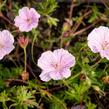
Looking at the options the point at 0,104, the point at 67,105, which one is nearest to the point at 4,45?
the point at 0,104

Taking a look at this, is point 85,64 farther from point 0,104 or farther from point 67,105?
point 0,104

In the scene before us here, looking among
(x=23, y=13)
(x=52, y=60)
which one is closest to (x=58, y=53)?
(x=52, y=60)

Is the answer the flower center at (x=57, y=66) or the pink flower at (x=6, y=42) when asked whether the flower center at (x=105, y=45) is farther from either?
the pink flower at (x=6, y=42)

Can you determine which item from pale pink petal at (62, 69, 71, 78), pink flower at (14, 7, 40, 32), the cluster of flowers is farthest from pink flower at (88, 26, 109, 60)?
pink flower at (14, 7, 40, 32)

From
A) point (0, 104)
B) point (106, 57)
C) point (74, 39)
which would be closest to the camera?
point (106, 57)

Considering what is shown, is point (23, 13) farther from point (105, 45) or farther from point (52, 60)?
point (105, 45)

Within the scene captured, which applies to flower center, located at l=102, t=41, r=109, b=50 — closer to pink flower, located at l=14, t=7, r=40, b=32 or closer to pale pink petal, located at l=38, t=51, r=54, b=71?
pale pink petal, located at l=38, t=51, r=54, b=71

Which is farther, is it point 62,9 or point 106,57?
point 62,9

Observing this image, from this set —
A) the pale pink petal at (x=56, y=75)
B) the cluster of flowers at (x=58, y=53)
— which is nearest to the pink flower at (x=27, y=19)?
the cluster of flowers at (x=58, y=53)
